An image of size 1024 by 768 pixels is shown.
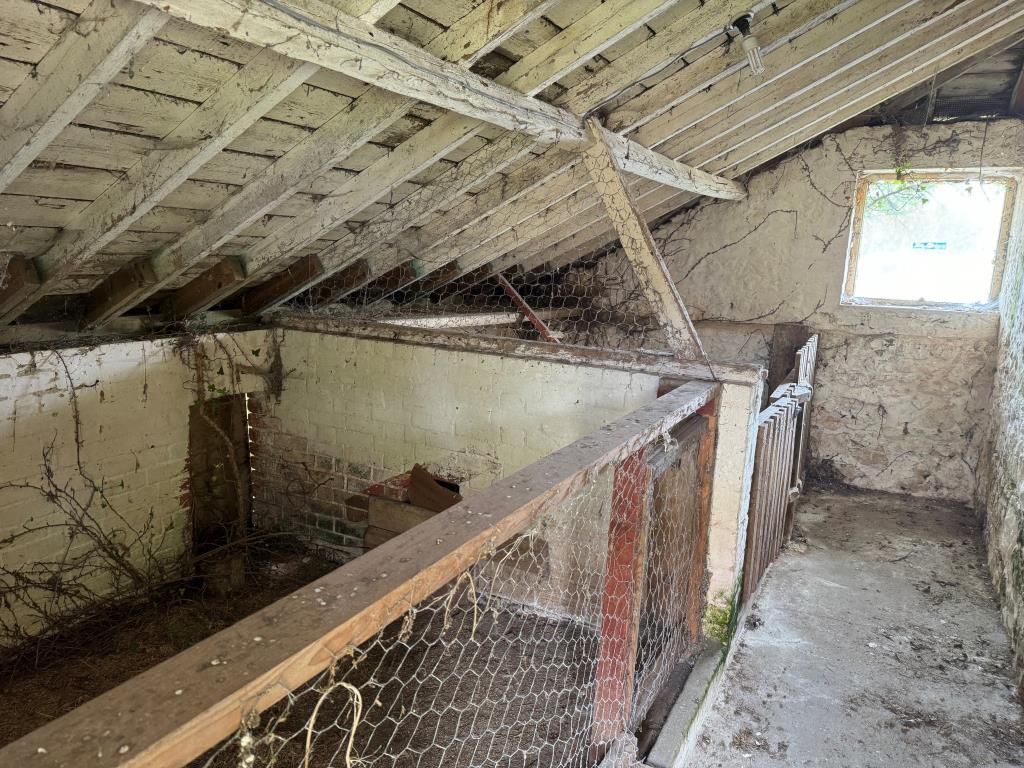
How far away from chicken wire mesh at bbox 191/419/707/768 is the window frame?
128 inches

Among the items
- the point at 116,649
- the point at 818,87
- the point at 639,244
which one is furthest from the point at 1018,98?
the point at 116,649

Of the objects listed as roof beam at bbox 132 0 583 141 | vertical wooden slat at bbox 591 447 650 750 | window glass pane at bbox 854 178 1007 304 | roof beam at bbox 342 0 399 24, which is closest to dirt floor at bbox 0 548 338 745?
vertical wooden slat at bbox 591 447 650 750

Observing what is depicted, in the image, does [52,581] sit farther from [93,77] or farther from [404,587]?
[404,587]

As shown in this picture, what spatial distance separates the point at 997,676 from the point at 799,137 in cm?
340

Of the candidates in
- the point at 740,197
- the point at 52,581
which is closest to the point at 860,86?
the point at 740,197

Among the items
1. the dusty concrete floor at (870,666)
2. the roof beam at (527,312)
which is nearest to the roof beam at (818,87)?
the roof beam at (527,312)

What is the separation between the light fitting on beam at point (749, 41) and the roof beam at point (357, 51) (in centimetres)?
79

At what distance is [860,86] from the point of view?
152 inches

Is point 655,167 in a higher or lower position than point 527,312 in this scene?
higher

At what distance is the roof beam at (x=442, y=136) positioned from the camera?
224 cm

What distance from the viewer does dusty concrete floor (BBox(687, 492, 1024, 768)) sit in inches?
99.2

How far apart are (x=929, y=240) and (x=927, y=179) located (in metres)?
0.48

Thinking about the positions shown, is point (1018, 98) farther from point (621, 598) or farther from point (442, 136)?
point (621, 598)

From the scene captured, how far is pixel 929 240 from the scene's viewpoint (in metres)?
5.15
